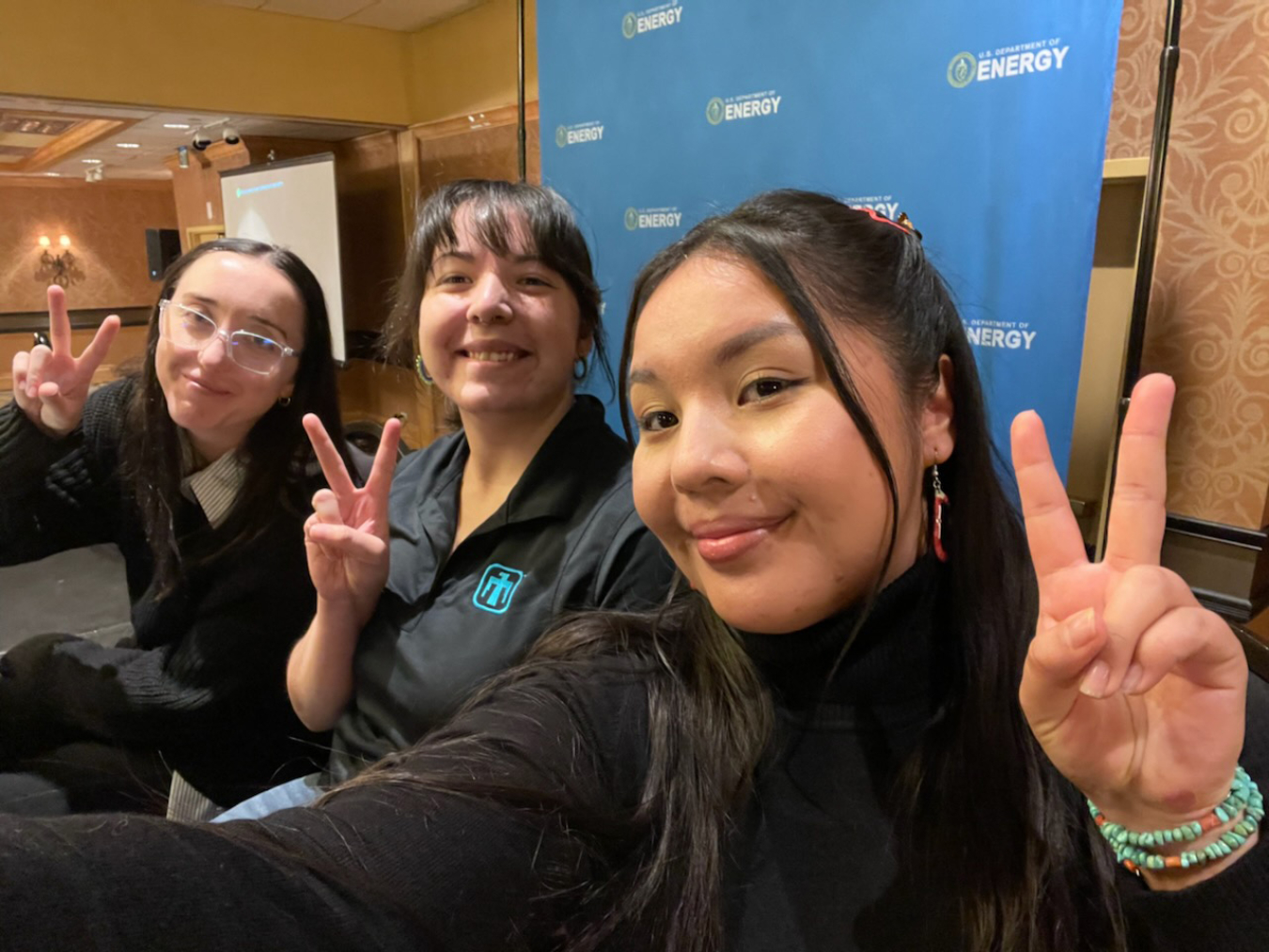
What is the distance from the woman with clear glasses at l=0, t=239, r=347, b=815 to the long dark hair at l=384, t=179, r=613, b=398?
0.39m

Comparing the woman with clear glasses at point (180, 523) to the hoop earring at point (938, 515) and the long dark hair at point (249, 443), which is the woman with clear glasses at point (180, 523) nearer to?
the long dark hair at point (249, 443)

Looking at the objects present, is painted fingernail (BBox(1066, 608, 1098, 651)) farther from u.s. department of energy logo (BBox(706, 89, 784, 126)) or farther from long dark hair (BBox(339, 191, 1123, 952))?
u.s. department of energy logo (BBox(706, 89, 784, 126))

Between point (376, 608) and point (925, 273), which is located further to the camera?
point (376, 608)

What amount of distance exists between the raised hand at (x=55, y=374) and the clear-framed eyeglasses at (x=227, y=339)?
0.43 feet

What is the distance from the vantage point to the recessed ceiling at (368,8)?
164 inches

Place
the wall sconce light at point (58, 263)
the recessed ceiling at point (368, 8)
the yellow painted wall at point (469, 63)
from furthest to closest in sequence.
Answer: the wall sconce light at point (58, 263) < the recessed ceiling at point (368, 8) < the yellow painted wall at point (469, 63)

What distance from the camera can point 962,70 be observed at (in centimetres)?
176

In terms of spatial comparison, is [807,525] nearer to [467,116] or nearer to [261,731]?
[261,731]

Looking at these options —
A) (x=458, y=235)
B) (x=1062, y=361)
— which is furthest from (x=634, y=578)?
(x=1062, y=361)

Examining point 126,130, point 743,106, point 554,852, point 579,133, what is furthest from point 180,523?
point 126,130

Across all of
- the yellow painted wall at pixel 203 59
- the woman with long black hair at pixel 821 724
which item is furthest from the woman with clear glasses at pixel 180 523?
the yellow painted wall at pixel 203 59

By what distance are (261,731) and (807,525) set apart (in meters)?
1.17

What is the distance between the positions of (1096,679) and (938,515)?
0.98 ft

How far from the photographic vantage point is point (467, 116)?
4332 millimetres
